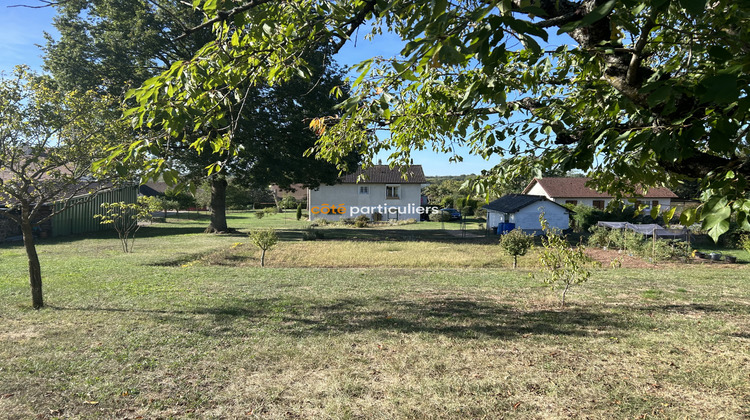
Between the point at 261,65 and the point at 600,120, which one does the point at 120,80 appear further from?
the point at 600,120

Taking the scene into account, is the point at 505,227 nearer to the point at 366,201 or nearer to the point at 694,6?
the point at 366,201

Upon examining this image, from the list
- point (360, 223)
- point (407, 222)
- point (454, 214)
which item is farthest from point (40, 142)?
point (454, 214)

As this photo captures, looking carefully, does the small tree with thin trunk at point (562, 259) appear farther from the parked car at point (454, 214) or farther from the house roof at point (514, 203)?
the parked car at point (454, 214)

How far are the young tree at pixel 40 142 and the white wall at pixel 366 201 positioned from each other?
30.7m

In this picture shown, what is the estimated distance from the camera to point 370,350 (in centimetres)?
484

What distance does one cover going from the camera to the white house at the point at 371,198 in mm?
38406

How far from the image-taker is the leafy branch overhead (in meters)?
1.84

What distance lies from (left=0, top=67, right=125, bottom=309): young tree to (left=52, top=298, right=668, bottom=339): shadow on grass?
171cm

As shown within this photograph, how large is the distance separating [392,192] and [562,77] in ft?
114

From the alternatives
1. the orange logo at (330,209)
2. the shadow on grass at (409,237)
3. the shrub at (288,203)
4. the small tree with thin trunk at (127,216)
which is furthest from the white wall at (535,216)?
the shrub at (288,203)

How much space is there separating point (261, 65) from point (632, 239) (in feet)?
61.2

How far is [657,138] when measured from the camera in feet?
7.32

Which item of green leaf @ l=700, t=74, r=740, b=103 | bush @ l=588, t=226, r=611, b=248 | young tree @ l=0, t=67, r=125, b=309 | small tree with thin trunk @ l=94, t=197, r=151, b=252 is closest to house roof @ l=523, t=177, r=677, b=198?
bush @ l=588, t=226, r=611, b=248

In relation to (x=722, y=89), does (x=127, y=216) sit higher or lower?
lower
